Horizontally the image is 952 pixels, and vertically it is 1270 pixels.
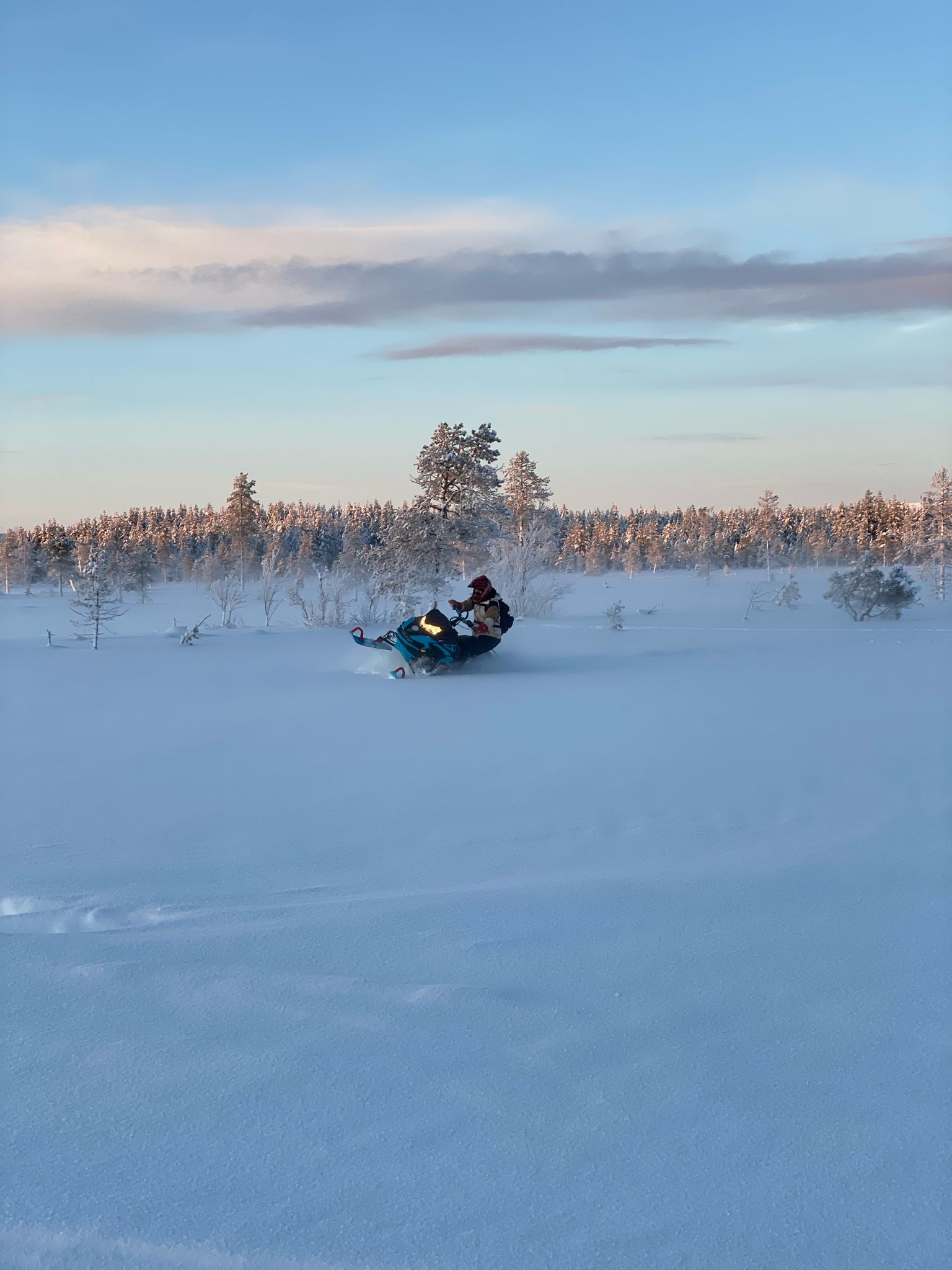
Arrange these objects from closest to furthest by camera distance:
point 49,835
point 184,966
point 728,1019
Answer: point 728,1019 → point 184,966 → point 49,835

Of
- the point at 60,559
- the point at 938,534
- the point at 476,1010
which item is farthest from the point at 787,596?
the point at 60,559

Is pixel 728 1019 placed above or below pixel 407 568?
below

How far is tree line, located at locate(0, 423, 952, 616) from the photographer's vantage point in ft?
94.2

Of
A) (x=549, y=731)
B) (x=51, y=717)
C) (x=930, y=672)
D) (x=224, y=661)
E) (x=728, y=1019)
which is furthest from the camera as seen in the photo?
(x=224, y=661)

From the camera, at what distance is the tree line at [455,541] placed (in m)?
28.7

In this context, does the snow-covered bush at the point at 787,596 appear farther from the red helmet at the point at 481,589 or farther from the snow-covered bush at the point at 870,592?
the red helmet at the point at 481,589

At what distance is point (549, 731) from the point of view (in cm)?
894

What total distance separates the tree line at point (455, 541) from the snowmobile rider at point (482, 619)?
973 cm

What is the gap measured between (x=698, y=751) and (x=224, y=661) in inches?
388

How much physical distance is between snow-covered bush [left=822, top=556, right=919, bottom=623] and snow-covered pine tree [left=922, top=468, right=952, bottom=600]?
49.5 ft

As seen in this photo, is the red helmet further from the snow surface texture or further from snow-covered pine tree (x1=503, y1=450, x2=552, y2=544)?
snow-covered pine tree (x1=503, y1=450, x2=552, y2=544)

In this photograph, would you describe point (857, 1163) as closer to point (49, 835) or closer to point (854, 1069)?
point (854, 1069)

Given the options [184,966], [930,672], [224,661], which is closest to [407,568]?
[224,661]

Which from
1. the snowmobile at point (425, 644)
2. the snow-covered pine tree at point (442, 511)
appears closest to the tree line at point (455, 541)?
the snow-covered pine tree at point (442, 511)
